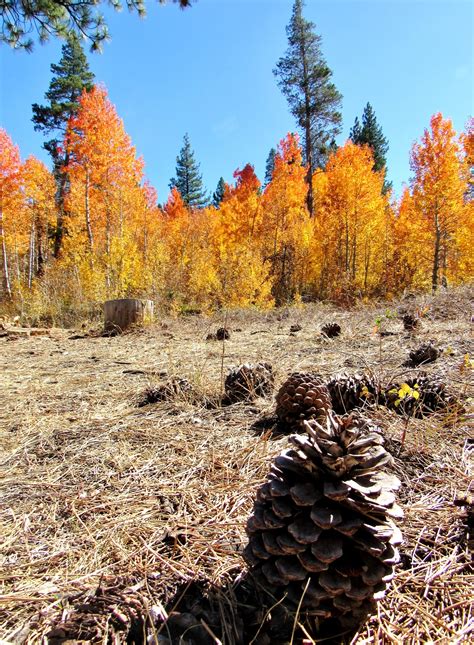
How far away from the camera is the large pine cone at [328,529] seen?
0.74 m

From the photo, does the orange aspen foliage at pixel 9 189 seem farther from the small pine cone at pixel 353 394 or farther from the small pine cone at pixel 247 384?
the small pine cone at pixel 353 394

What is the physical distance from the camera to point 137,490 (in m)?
1.40

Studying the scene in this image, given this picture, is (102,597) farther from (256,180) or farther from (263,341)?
(256,180)

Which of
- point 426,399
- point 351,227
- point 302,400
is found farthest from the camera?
point 351,227

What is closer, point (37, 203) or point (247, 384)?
point (247, 384)

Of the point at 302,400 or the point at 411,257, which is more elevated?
the point at 411,257

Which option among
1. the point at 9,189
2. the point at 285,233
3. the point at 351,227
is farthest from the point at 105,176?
the point at 351,227

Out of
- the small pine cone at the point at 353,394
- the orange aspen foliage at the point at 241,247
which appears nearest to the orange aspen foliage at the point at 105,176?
the orange aspen foliage at the point at 241,247

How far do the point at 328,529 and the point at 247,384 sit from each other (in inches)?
63.3

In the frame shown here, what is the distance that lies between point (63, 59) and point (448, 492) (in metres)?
26.9

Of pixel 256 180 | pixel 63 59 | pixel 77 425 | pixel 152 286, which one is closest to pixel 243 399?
pixel 77 425

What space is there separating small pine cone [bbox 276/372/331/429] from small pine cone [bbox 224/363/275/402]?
48 centimetres

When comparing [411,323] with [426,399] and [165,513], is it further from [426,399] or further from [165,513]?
[165,513]

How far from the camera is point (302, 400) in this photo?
1.81m
